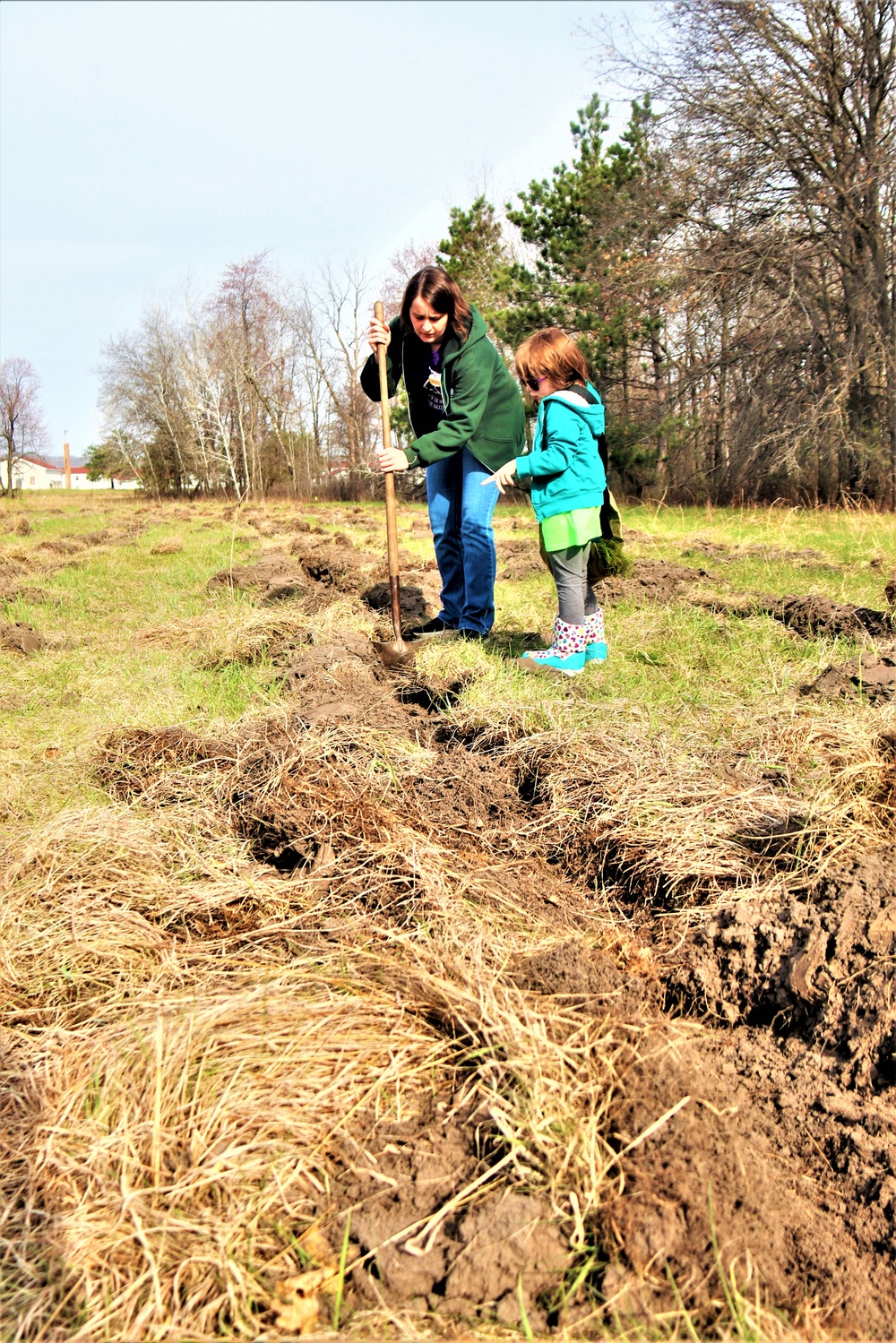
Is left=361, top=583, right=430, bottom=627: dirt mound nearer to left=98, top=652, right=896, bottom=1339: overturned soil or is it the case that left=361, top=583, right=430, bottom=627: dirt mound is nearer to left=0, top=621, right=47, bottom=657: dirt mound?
left=0, top=621, right=47, bottom=657: dirt mound

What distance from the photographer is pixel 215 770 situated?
9.70ft

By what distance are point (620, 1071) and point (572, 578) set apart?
2857 millimetres

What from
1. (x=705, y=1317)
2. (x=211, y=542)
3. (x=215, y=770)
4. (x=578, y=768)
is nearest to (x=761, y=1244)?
(x=705, y=1317)

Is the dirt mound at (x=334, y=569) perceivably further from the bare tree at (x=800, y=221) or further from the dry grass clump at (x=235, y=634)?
the bare tree at (x=800, y=221)

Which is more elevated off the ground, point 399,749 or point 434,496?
point 434,496

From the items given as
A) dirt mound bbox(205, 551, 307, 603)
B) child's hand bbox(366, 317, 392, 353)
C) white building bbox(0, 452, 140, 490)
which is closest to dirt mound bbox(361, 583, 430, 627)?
dirt mound bbox(205, 551, 307, 603)

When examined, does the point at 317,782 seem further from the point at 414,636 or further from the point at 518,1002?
the point at 414,636

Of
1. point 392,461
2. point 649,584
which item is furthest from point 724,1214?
point 649,584

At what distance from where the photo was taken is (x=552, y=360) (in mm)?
4074

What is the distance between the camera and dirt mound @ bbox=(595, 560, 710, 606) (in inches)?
245

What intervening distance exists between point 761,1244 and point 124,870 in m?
1.74

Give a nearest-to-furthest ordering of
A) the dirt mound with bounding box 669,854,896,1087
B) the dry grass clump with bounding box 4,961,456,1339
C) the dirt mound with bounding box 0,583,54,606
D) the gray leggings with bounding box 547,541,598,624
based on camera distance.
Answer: the dry grass clump with bounding box 4,961,456,1339, the dirt mound with bounding box 669,854,896,1087, the gray leggings with bounding box 547,541,598,624, the dirt mound with bounding box 0,583,54,606

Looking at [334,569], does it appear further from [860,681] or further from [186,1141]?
[186,1141]

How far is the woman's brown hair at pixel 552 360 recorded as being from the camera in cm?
408
